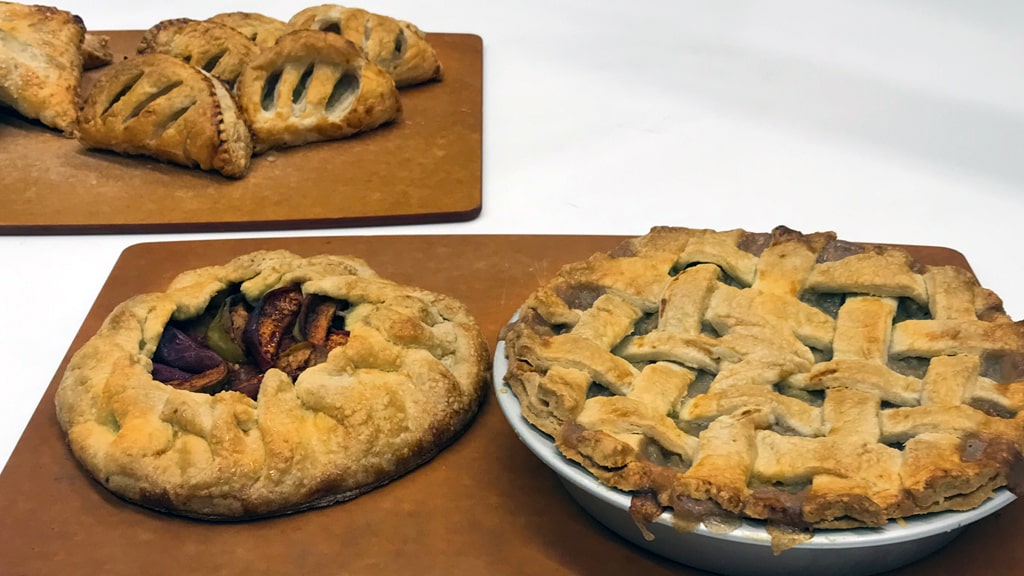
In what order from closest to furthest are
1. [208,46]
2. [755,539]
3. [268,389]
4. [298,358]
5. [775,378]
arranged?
[755,539], [775,378], [268,389], [298,358], [208,46]

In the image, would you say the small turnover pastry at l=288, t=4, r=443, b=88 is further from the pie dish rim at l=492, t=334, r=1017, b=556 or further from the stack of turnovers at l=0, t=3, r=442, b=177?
the pie dish rim at l=492, t=334, r=1017, b=556

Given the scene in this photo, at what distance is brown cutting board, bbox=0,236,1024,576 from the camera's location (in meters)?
1.38

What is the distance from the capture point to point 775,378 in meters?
1.37

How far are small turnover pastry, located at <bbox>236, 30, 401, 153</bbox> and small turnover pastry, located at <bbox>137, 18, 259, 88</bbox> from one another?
9cm

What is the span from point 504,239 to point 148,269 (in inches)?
27.5

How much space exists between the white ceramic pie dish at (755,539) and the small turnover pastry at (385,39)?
5.27 feet

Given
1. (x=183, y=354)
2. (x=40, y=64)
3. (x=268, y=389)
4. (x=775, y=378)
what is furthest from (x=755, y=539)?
(x=40, y=64)

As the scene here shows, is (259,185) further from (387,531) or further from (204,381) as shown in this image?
(387,531)

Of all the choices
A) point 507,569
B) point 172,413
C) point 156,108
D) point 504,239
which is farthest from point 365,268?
point 156,108

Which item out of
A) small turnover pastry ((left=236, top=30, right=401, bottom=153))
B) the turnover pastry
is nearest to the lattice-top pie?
the turnover pastry

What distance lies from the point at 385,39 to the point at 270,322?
1411mm

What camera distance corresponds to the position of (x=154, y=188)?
2387 millimetres

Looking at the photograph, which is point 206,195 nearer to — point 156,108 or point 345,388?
point 156,108

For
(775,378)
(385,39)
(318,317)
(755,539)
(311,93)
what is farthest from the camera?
(385,39)
